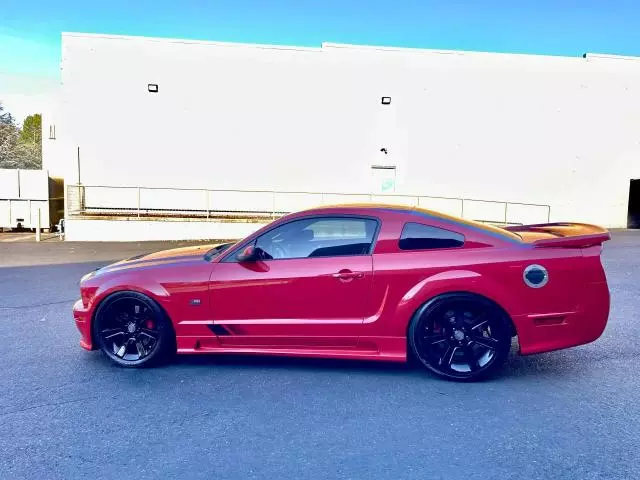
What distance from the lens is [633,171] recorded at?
1972cm

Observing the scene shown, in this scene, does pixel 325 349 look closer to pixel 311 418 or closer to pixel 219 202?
pixel 311 418

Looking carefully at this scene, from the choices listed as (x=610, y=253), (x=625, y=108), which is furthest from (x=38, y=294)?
(x=625, y=108)

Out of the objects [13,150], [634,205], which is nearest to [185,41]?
[634,205]

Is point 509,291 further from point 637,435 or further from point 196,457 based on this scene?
point 196,457

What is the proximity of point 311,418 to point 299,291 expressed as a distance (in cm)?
109

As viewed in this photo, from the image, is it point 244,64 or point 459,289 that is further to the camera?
point 244,64

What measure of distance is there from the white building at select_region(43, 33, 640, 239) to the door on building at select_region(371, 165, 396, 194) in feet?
0.17

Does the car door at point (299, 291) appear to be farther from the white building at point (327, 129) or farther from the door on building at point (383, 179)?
the door on building at point (383, 179)

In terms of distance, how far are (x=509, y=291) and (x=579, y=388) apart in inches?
38.2

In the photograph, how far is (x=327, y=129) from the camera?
57.2ft

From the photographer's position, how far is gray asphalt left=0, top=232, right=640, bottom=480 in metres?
2.87

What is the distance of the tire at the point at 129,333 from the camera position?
4383mm

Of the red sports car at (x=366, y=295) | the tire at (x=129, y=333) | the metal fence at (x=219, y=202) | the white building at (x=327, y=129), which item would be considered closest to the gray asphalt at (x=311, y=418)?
the tire at (x=129, y=333)

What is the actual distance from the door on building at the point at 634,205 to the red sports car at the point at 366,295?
19.2 m
